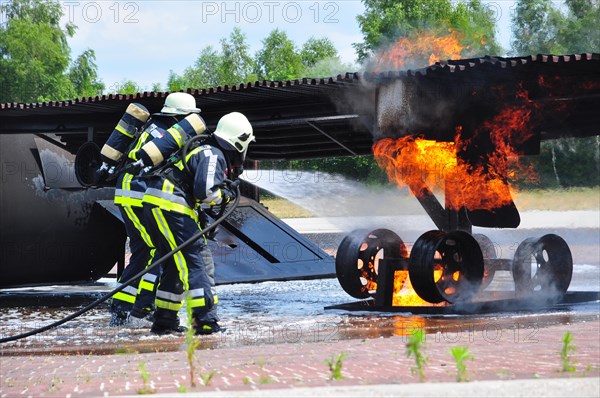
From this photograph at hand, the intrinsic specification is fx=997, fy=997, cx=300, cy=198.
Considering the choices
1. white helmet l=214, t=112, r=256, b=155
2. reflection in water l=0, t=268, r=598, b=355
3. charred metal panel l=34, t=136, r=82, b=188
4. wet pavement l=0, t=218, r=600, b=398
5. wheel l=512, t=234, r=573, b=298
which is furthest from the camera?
charred metal panel l=34, t=136, r=82, b=188

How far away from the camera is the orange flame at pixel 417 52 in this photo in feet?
41.1

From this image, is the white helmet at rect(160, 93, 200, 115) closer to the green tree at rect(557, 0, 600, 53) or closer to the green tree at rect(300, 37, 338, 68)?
the green tree at rect(557, 0, 600, 53)

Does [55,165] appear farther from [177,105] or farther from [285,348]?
[285,348]

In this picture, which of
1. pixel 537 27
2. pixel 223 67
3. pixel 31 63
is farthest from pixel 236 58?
pixel 537 27

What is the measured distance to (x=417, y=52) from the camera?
12.7m

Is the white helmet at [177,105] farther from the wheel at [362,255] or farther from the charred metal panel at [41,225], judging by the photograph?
the charred metal panel at [41,225]

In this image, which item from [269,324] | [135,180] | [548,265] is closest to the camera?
[135,180]

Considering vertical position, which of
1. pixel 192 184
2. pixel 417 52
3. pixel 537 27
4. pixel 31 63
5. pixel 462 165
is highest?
pixel 31 63

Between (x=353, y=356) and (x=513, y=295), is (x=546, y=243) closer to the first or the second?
(x=513, y=295)

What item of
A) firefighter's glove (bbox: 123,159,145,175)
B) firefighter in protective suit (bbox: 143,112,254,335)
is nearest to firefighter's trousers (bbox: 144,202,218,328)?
firefighter in protective suit (bbox: 143,112,254,335)

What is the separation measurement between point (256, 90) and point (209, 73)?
58.9 meters

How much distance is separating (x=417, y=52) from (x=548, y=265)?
3.15 metres

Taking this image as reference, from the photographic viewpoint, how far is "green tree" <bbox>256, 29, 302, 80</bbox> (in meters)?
58.1

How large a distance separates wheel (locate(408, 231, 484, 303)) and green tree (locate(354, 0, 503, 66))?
10.2ft
